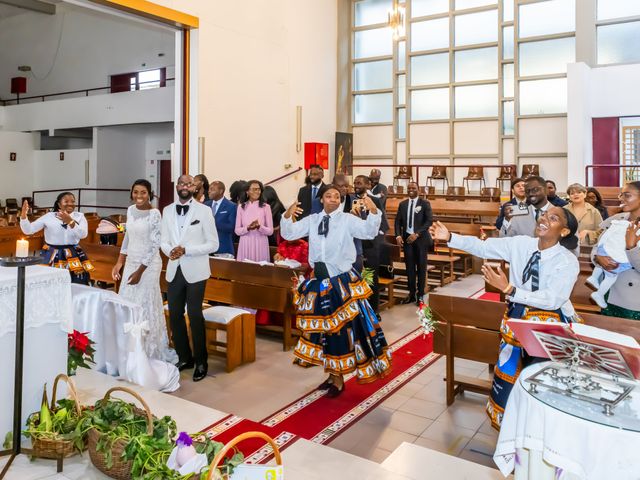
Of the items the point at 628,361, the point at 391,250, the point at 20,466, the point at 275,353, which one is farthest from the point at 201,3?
the point at 628,361

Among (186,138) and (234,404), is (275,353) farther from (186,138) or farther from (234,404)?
(186,138)

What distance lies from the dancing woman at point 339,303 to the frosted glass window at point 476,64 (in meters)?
9.94

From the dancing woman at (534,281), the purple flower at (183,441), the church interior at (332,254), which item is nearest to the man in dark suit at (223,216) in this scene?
the church interior at (332,254)

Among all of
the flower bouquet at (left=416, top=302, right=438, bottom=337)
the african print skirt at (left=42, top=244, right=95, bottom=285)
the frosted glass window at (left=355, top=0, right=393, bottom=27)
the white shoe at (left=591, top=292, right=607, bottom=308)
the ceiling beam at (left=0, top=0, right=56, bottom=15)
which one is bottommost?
the flower bouquet at (left=416, top=302, right=438, bottom=337)

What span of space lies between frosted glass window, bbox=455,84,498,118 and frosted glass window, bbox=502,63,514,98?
0.20 m

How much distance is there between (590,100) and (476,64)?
8.77 feet

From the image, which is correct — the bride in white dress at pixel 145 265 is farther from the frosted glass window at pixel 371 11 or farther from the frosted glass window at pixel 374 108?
the frosted glass window at pixel 371 11

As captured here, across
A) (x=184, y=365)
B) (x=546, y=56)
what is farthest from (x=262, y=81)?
(x=184, y=365)

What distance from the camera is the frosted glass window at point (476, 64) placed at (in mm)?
12719

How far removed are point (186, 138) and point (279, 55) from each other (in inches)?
121

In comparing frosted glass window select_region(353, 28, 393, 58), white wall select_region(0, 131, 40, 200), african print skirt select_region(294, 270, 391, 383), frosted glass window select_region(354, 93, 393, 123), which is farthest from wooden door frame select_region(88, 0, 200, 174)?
white wall select_region(0, 131, 40, 200)

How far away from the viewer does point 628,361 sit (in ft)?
7.00

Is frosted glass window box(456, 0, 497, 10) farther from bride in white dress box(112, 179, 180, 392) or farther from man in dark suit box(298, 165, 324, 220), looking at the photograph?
bride in white dress box(112, 179, 180, 392)

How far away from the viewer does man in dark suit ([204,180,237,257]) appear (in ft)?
21.4
